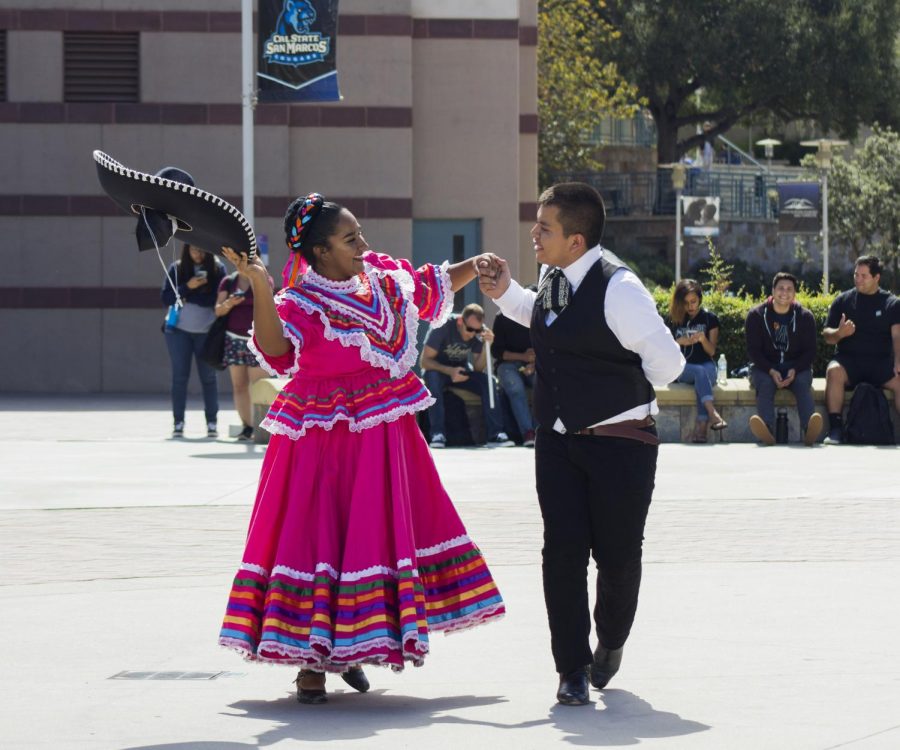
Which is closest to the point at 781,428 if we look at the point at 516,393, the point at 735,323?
the point at 516,393

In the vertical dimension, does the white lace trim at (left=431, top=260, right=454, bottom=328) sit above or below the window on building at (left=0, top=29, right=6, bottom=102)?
below

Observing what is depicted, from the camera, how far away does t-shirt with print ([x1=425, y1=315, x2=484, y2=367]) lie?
51.5 feet

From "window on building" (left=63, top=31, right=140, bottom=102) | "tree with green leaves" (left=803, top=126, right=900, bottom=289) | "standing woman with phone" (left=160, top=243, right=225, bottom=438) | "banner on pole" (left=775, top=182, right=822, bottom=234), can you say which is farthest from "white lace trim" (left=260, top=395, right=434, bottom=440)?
"tree with green leaves" (left=803, top=126, right=900, bottom=289)

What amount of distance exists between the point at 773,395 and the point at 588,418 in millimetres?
10062

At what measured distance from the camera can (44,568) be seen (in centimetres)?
888

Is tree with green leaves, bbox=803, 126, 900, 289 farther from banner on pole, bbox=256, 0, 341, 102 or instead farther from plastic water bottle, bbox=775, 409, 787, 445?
plastic water bottle, bbox=775, 409, 787, 445

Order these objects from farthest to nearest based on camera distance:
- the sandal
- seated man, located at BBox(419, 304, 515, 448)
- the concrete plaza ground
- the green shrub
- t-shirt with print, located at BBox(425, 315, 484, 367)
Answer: the green shrub < t-shirt with print, located at BBox(425, 315, 484, 367) < seated man, located at BBox(419, 304, 515, 448) < the sandal < the concrete plaza ground

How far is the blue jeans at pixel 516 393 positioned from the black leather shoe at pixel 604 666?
9322 millimetres

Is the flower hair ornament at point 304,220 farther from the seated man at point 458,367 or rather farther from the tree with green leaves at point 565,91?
the tree with green leaves at point 565,91

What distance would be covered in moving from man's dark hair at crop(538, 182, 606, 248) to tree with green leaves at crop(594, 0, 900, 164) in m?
44.0

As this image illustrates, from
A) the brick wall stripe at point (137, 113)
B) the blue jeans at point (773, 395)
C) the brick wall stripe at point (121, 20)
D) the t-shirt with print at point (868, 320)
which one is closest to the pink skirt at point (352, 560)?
the blue jeans at point (773, 395)

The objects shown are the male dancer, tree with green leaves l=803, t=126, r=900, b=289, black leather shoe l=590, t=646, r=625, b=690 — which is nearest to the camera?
the male dancer

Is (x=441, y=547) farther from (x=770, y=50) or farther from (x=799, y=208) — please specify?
(x=770, y=50)

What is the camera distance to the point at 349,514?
6.16 metres
